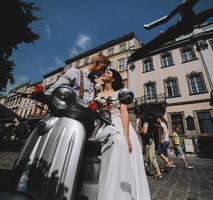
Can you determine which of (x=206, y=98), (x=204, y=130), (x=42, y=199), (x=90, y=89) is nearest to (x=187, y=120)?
(x=204, y=130)

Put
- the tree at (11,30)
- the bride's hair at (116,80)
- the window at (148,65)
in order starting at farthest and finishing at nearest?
the window at (148,65) < the tree at (11,30) < the bride's hair at (116,80)

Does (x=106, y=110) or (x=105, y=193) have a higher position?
(x=106, y=110)

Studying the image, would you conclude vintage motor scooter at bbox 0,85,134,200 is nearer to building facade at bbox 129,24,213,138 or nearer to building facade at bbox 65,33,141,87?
building facade at bbox 129,24,213,138

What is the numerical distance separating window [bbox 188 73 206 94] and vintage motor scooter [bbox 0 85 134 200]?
14.8 m

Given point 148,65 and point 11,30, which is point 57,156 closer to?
point 11,30

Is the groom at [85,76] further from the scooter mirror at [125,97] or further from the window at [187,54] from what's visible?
the window at [187,54]

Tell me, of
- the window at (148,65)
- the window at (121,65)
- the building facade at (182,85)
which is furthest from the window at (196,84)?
the window at (121,65)

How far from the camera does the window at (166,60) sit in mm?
15839

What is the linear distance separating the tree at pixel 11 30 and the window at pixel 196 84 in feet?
46.1

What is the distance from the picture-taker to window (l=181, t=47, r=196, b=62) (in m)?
14.8

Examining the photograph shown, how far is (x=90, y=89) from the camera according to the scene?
5.73 ft

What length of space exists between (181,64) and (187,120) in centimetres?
614

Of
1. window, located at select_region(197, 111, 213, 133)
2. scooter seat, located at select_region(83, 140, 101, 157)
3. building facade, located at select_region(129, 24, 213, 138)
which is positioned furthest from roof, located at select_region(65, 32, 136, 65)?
scooter seat, located at select_region(83, 140, 101, 157)

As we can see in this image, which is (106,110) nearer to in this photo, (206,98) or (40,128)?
(40,128)
